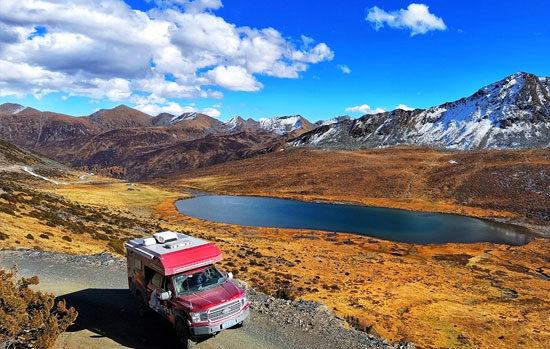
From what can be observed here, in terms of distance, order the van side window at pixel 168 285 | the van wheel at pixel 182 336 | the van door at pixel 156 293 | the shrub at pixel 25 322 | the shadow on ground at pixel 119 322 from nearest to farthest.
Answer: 1. the shrub at pixel 25 322
2. the van wheel at pixel 182 336
3. the van side window at pixel 168 285
4. the van door at pixel 156 293
5. the shadow on ground at pixel 119 322

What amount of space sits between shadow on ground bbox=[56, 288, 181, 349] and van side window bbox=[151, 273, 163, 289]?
57.6 inches

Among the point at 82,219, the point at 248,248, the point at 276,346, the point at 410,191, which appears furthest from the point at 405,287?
the point at 410,191

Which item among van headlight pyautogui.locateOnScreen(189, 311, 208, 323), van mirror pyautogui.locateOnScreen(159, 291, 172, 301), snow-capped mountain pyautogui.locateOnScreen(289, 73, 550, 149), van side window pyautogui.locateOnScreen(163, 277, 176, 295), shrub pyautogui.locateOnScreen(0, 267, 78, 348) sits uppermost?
snow-capped mountain pyautogui.locateOnScreen(289, 73, 550, 149)

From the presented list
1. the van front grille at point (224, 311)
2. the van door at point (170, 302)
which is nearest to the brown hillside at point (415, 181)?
the van front grille at point (224, 311)

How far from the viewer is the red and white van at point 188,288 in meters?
11.4

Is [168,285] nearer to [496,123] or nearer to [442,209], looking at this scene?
[442,209]

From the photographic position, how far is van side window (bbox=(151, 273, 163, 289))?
41.7 ft

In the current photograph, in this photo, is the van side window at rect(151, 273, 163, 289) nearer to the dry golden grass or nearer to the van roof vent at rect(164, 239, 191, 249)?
the van roof vent at rect(164, 239, 191, 249)

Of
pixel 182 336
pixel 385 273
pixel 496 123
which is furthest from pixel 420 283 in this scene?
pixel 496 123

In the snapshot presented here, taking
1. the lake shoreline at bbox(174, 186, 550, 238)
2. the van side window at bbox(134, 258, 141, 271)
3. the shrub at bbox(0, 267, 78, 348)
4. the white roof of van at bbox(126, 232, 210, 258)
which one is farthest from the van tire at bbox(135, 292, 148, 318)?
the lake shoreline at bbox(174, 186, 550, 238)

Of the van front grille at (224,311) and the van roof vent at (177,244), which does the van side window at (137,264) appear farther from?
the van front grille at (224,311)

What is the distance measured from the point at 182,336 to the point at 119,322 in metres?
3.95

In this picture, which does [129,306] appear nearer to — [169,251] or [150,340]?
[150,340]

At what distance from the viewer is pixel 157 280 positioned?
42.3ft
